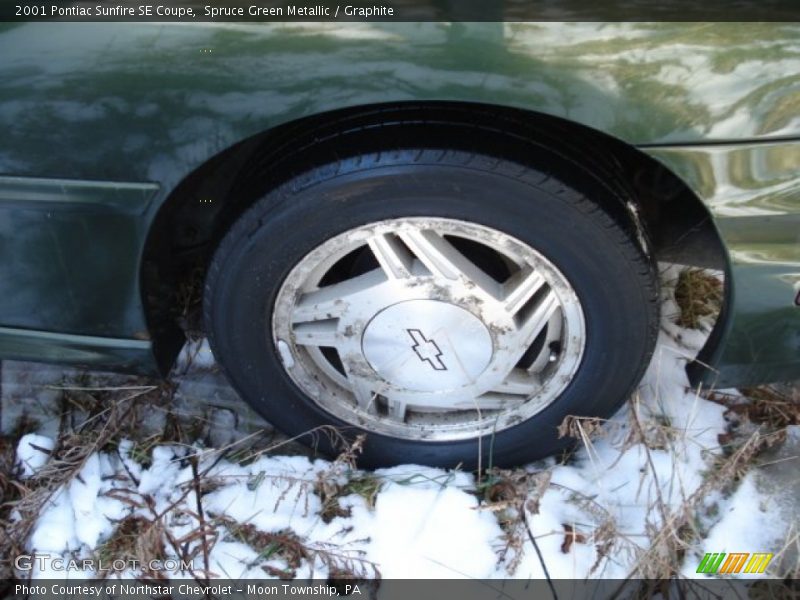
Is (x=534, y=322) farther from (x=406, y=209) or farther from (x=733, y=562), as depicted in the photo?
(x=733, y=562)

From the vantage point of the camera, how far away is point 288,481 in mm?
1984

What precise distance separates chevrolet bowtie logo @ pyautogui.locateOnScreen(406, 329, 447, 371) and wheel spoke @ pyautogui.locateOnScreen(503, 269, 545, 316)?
21 cm

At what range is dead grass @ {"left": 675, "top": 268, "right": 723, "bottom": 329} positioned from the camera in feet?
7.97

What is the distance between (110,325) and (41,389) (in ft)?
2.11

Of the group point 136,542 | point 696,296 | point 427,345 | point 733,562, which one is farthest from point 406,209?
point 696,296

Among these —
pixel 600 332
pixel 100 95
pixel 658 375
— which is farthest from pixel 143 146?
pixel 658 375

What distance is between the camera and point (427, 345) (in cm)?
185

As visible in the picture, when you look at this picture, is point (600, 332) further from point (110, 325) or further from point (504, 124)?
point (110, 325)

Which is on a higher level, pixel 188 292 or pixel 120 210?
pixel 120 210

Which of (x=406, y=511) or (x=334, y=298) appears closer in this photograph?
(x=334, y=298)

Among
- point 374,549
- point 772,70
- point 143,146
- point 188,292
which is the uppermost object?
point 772,70

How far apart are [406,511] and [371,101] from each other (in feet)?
3.36

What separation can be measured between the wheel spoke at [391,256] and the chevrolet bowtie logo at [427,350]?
16 centimetres

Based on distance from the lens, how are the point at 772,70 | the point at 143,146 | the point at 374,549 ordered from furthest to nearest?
the point at 374,549 < the point at 143,146 < the point at 772,70
